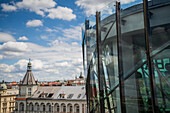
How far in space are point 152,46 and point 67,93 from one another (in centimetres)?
3722

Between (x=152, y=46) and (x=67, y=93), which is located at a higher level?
(x=152, y=46)

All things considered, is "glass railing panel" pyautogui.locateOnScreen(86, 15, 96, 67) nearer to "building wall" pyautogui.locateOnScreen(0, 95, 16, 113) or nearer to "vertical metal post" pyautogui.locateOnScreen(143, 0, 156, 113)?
"vertical metal post" pyautogui.locateOnScreen(143, 0, 156, 113)

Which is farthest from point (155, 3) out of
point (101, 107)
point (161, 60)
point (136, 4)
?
point (101, 107)

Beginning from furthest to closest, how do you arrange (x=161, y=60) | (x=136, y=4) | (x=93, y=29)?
(x=93, y=29) → (x=136, y=4) → (x=161, y=60)

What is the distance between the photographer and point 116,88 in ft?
16.8

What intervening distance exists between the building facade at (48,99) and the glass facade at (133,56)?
3215 cm

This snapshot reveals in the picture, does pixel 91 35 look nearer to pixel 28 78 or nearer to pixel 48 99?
pixel 48 99

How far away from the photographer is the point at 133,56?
4.63 metres

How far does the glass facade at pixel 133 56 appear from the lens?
4.07 meters

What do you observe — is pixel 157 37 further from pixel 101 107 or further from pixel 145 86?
pixel 101 107

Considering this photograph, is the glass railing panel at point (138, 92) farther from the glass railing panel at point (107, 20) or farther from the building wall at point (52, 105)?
the building wall at point (52, 105)

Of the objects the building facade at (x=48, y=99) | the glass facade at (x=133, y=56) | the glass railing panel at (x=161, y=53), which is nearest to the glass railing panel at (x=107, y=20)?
the glass facade at (x=133, y=56)

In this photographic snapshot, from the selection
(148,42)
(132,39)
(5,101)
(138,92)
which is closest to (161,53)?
(148,42)

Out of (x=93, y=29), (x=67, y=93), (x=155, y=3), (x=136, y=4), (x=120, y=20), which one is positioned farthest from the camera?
(x=67, y=93)
